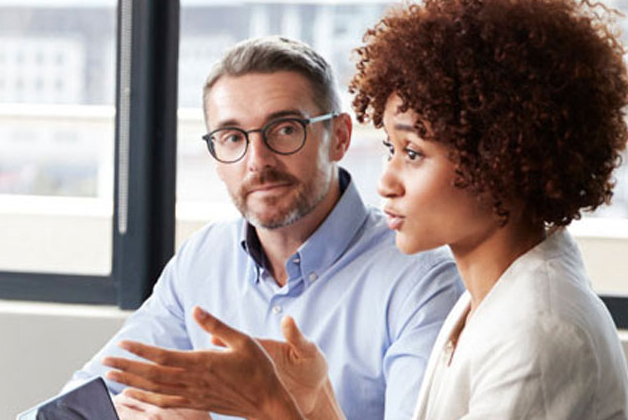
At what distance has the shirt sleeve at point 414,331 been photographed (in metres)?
1.71

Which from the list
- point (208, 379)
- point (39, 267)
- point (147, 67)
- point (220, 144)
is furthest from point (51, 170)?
point (208, 379)

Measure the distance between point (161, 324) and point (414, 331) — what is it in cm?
65

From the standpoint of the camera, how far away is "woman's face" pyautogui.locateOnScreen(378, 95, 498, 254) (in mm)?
1189

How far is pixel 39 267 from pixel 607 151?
2.37 meters

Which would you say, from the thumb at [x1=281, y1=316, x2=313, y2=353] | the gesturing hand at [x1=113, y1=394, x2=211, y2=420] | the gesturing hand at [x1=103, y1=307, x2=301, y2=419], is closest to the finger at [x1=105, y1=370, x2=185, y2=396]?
the gesturing hand at [x1=103, y1=307, x2=301, y2=419]

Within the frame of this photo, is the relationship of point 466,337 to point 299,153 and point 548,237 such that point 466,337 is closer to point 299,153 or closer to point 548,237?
point 548,237

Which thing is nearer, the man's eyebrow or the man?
the man

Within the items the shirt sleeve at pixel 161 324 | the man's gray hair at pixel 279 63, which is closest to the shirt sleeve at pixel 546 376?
the man's gray hair at pixel 279 63

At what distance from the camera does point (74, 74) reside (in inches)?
120

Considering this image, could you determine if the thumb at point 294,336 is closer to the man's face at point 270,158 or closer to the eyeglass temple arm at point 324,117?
the man's face at point 270,158

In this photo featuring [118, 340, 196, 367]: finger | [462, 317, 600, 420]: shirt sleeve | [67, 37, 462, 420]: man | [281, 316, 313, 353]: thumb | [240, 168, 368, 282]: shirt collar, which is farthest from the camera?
[240, 168, 368, 282]: shirt collar

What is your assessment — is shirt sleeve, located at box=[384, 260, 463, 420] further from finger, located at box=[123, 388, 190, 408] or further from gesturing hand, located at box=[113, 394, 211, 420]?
finger, located at box=[123, 388, 190, 408]

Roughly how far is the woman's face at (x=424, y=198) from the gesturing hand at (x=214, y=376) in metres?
0.24

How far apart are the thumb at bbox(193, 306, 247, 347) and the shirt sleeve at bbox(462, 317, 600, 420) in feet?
1.00
